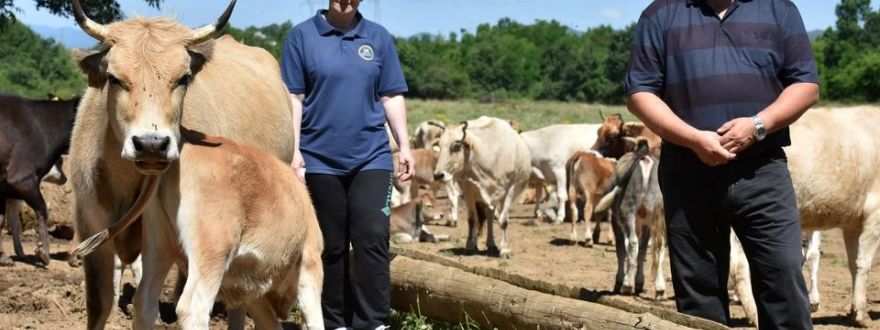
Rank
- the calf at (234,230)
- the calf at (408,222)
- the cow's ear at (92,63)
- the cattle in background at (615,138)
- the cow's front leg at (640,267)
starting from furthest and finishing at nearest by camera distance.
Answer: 1. the cattle in background at (615,138)
2. the calf at (408,222)
3. the cow's front leg at (640,267)
4. the cow's ear at (92,63)
5. the calf at (234,230)

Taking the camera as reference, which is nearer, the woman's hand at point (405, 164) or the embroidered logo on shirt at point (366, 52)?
the embroidered logo on shirt at point (366, 52)

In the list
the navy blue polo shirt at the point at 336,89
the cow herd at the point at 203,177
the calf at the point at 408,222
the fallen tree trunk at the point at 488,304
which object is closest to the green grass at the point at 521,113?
the calf at the point at 408,222

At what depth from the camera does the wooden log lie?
18.5 feet

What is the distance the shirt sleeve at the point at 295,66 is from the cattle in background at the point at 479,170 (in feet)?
31.2

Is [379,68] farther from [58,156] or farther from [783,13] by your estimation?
[58,156]

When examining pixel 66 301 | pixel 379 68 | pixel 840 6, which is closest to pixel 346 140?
pixel 379 68

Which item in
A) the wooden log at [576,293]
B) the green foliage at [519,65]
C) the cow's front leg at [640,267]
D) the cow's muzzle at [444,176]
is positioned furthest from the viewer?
the green foliage at [519,65]

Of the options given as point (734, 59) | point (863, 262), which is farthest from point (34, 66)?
point (734, 59)

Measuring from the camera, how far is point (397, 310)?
8.73 m

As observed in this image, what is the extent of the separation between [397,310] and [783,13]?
172 inches

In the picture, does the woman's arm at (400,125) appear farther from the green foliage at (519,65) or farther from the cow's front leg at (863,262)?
the green foliage at (519,65)

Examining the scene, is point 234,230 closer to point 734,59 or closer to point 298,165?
point 298,165

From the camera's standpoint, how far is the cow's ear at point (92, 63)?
524 centimetres

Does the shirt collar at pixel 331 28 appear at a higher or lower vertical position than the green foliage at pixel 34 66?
higher
